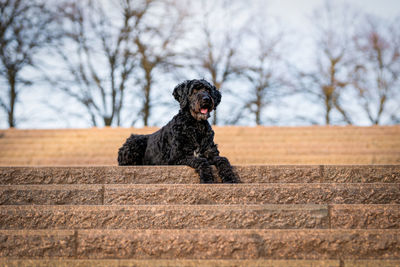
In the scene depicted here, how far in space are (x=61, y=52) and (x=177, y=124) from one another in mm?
14740

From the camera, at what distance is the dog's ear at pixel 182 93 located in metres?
4.82

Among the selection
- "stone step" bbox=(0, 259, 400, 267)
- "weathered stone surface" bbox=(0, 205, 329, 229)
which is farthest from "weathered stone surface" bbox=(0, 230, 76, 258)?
"weathered stone surface" bbox=(0, 205, 329, 229)

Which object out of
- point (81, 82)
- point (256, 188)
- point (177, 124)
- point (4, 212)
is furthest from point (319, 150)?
point (81, 82)

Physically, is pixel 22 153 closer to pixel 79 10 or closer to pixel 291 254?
pixel 291 254

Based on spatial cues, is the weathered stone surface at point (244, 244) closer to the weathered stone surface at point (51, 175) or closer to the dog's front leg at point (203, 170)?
the dog's front leg at point (203, 170)

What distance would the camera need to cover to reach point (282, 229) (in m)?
3.03

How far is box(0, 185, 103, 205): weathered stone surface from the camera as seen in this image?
3623 millimetres

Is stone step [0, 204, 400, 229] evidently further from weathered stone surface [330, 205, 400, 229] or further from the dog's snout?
the dog's snout

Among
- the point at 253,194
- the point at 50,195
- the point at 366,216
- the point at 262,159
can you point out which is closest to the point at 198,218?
the point at 253,194

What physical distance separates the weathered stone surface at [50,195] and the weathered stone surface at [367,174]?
2196 millimetres

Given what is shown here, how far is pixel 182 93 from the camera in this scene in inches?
193

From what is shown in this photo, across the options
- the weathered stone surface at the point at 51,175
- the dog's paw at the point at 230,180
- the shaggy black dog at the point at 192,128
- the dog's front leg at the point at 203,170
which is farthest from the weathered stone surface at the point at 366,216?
the weathered stone surface at the point at 51,175

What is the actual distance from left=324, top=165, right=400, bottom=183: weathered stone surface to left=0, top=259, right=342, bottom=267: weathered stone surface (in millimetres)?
1458

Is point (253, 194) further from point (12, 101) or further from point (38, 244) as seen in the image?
point (12, 101)
